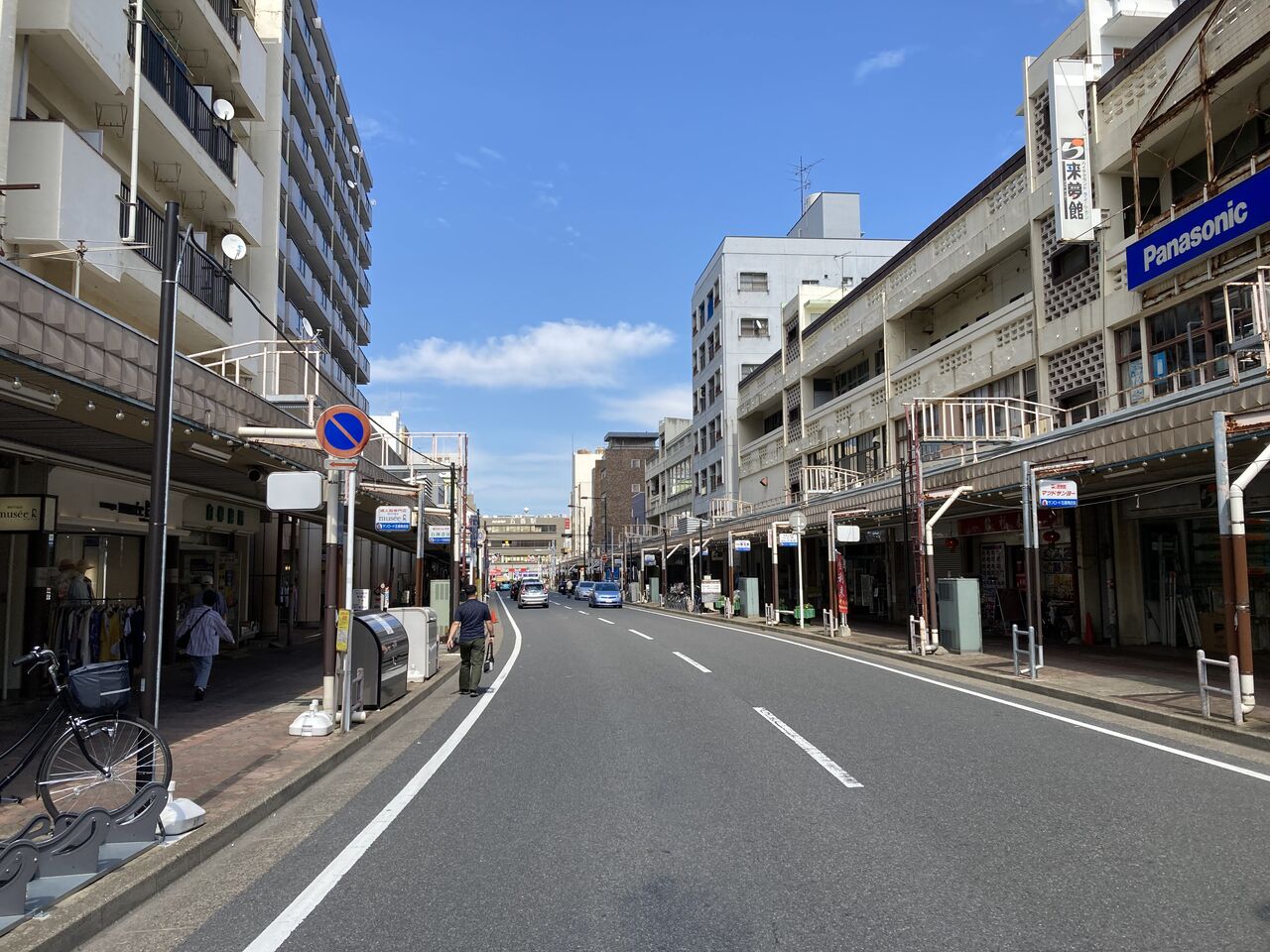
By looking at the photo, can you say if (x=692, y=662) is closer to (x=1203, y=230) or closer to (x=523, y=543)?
(x=1203, y=230)

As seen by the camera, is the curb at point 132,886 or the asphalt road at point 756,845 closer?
the curb at point 132,886

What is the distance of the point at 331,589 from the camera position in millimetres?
9859

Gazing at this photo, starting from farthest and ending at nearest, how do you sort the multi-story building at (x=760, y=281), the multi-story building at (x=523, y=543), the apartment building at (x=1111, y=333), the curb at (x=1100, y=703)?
1. the multi-story building at (x=523, y=543)
2. the multi-story building at (x=760, y=281)
3. the apartment building at (x=1111, y=333)
4. the curb at (x=1100, y=703)

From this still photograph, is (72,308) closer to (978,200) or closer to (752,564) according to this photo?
(978,200)

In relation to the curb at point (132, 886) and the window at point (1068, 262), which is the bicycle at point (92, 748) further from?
the window at point (1068, 262)

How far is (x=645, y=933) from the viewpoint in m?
4.17

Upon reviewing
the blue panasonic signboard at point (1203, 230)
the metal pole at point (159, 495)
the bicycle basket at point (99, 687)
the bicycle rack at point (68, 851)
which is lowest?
the bicycle rack at point (68, 851)

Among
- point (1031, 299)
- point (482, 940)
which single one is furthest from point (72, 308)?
point (1031, 299)

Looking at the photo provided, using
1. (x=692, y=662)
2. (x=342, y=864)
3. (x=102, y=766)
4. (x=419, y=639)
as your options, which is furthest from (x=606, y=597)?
(x=342, y=864)

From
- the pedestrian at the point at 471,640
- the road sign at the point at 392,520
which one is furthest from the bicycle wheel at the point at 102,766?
the road sign at the point at 392,520

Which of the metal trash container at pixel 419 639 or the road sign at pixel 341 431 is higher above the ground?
the road sign at pixel 341 431

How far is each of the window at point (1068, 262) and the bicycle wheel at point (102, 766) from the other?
21334 mm

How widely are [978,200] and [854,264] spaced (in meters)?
33.0

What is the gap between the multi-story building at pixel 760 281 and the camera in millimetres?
57281
